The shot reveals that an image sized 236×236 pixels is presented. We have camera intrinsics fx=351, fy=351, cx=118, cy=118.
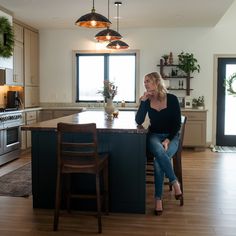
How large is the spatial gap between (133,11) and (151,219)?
4099 millimetres

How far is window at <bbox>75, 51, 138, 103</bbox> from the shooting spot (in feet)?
26.4

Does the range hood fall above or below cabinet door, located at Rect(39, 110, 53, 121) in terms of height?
above

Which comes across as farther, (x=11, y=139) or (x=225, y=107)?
(x=225, y=107)

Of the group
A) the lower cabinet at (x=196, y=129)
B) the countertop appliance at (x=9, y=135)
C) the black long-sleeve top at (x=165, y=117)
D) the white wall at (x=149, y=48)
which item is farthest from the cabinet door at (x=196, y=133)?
the black long-sleeve top at (x=165, y=117)

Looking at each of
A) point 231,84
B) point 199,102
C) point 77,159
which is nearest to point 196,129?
point 199,102

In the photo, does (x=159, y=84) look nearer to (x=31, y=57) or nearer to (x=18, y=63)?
(x=18, y=63)

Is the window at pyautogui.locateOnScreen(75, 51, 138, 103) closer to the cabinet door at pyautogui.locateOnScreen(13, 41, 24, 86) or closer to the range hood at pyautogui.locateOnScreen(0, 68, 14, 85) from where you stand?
the cabinet door at pyautogui.locateOnScreen(13, 41, 24, 86)

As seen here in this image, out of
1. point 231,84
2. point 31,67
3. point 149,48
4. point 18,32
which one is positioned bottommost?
point 231,84

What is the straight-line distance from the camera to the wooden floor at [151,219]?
3.08 metres

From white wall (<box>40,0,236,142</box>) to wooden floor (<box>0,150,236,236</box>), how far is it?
12.6 feet

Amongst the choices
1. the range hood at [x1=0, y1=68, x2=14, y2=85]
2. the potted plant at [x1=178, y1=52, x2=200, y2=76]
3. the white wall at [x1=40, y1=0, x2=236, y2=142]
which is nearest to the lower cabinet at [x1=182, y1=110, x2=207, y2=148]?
the white wall at [x1=40, y1=0, x2=236, y2=142]

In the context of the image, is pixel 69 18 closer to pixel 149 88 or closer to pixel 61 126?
pixel 149 88

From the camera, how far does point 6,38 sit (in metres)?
5.97

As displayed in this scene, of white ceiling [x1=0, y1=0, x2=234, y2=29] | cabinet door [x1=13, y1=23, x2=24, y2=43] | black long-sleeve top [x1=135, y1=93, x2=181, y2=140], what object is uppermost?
white ceiling [x1=0, y1=0, x2=234, y2=29]
